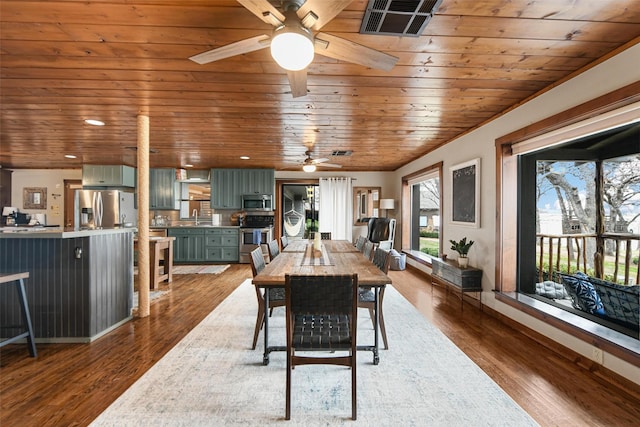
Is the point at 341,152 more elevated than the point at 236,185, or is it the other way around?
the point at 341,152

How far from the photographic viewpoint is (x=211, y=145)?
4.75m

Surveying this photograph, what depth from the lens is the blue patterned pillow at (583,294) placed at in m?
2.54

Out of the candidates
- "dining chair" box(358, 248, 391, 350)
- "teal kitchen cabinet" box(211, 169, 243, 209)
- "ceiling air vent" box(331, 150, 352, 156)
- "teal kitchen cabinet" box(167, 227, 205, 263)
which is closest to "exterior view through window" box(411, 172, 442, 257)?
"ceiling air vent" box(331, 150, 352, 156)

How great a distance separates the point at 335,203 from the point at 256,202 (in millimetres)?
1946

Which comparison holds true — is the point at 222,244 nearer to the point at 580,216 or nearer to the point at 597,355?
the point at 597,355

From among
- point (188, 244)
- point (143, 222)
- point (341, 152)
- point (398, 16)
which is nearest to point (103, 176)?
point (188, 244)

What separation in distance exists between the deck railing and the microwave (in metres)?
5.22

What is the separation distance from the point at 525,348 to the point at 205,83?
3.65 meters

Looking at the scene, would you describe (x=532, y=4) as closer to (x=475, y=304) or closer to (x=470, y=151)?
(x=470, y=151)

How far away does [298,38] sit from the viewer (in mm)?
1415

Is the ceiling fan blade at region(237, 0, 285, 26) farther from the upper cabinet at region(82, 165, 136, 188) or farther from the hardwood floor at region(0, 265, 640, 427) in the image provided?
the upper cabinet at region(82, 165, 136, 188)

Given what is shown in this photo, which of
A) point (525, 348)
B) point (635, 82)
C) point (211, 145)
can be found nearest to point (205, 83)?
point (211, 145)

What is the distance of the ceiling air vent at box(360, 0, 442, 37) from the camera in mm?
1529

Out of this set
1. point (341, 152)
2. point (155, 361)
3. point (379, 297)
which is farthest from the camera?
point (341, 152)
